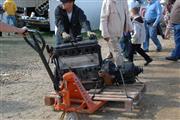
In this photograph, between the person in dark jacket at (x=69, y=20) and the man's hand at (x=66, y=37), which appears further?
the person in dark jacket at (x=69, y=20)

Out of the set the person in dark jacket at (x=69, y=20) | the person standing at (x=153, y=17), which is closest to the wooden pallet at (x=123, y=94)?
the person in dark jacket at (x=69, y=20)

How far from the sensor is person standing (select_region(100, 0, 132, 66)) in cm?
844

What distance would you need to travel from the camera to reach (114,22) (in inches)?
334

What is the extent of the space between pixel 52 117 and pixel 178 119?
189 cm

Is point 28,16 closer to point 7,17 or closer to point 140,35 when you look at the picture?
point 7,17

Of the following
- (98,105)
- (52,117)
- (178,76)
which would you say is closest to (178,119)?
(98,105)

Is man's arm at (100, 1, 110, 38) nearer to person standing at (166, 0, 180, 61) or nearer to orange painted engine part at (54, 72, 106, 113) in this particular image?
orange painted engine part at (54, 72, 106, 113)

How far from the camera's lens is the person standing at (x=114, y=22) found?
844 cm

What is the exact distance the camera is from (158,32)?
1375 cm

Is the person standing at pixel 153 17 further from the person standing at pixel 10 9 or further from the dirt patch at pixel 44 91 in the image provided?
the person standing at pixel 10 9

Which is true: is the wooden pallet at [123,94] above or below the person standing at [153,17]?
below

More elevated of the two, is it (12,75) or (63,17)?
(63,17)

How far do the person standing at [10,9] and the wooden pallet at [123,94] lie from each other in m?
13.3

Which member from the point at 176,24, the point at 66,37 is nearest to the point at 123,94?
the point at 66,37
